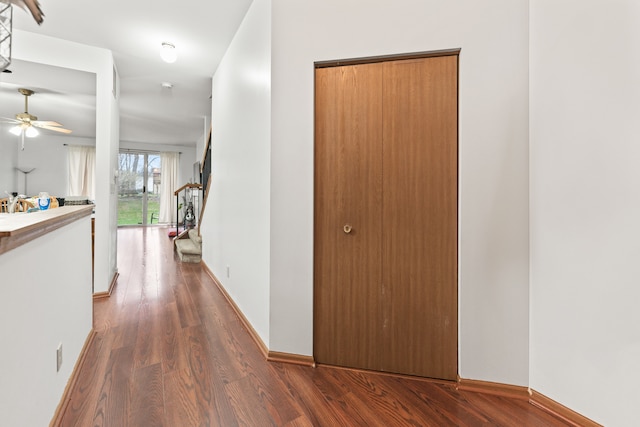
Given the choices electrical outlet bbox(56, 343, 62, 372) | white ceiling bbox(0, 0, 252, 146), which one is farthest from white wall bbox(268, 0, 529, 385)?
electrical outlet bbox(56, 343, 62, 372)

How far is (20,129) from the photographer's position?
4016mm

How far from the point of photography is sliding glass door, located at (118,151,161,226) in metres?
8.86

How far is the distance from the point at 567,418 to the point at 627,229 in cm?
96

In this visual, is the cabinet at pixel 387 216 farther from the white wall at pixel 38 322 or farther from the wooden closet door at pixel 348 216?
the white wall at pixel 38 322

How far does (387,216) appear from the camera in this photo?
5.87 feet

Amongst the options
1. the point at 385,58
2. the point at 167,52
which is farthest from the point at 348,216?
the point at 167,52

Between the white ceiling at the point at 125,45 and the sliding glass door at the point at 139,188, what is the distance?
5.23 metres

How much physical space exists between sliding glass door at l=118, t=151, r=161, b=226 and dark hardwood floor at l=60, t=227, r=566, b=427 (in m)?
7.73

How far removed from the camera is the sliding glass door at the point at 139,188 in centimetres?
886

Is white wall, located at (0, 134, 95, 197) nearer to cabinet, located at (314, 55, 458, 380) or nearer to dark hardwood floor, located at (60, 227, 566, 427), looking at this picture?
dark hardwood floor, located at (60, 227, 566, 427)

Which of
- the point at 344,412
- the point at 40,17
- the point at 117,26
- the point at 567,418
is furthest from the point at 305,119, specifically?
the point at 117,26

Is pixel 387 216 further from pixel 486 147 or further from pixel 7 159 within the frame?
pixel 7 159

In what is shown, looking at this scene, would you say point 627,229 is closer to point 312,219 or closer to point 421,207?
point 421,207

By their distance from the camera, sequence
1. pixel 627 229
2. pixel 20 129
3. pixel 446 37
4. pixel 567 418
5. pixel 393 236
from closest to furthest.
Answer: pixel 627 229 → pixel 567 418 → pixel 446 37 → pixel 393 236 → pixel 20 129
